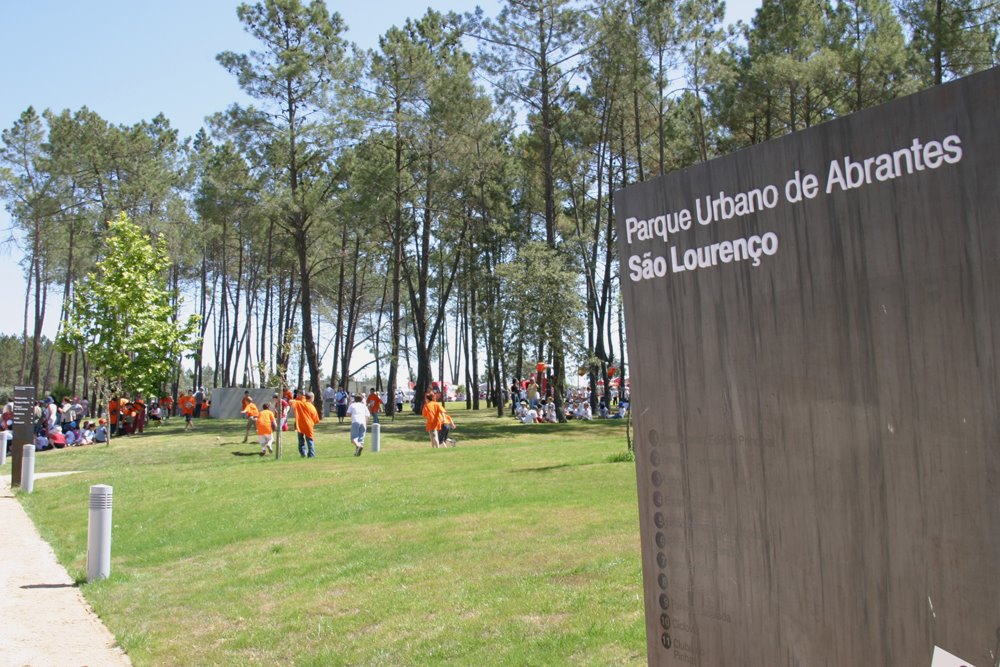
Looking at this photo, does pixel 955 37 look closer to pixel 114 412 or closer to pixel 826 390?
pixel 826 390

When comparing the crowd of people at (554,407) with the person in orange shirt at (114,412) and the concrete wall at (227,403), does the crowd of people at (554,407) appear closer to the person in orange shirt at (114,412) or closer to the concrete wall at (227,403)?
the concrete wall at (227,403)

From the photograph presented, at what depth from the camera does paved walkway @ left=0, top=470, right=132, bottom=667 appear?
695cm

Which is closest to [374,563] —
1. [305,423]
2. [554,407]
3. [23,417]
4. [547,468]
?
[547,468]

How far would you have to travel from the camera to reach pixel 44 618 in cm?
825

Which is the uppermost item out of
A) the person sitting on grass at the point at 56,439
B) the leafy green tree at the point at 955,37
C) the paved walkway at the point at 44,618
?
the leafy green tree at the point at 955,37

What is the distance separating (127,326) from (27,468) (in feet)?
43.4

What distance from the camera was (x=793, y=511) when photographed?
2.72 m

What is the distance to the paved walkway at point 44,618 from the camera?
695 centimetres

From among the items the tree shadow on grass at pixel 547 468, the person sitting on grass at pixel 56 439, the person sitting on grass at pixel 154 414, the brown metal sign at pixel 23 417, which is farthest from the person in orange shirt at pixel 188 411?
the tree shadow on grass at pixel 547 468

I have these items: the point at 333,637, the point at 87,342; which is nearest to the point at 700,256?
the point at 333,637

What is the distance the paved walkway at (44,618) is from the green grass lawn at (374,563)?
190 mm

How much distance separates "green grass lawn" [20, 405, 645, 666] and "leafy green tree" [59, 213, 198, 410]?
12523 mm

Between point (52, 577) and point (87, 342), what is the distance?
73.7 feet

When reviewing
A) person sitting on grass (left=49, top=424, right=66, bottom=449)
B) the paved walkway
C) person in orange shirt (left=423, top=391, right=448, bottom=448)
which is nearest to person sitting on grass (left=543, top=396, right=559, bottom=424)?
person in orange shirt (left=423, top=391, right=448, bottom=448)
